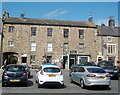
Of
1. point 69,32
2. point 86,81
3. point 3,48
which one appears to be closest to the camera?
point 86,81

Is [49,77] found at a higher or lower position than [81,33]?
lower

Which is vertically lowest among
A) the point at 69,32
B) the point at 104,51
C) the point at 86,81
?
the point at 86,81

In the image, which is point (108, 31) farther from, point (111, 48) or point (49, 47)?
point (49, 47)

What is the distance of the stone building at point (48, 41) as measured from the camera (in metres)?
32.3

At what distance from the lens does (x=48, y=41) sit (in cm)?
3347

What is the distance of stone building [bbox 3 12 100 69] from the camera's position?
32344mm

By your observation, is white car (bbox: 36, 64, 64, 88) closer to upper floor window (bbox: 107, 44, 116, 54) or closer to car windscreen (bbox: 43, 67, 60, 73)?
car windscreen (bbox: 43, 67, 60, 73)

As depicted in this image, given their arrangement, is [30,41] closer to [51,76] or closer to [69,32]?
[69,32]

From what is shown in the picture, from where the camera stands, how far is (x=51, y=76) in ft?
36.9

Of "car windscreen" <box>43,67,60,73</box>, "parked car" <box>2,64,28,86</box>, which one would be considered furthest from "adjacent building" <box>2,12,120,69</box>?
"car windscreen" <box>43,67,60,73</box>

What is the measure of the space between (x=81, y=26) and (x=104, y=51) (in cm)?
712

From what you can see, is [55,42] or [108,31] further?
[108,31]

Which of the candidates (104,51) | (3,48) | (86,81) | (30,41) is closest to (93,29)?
(104,51)

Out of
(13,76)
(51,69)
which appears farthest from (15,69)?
(51,69)
